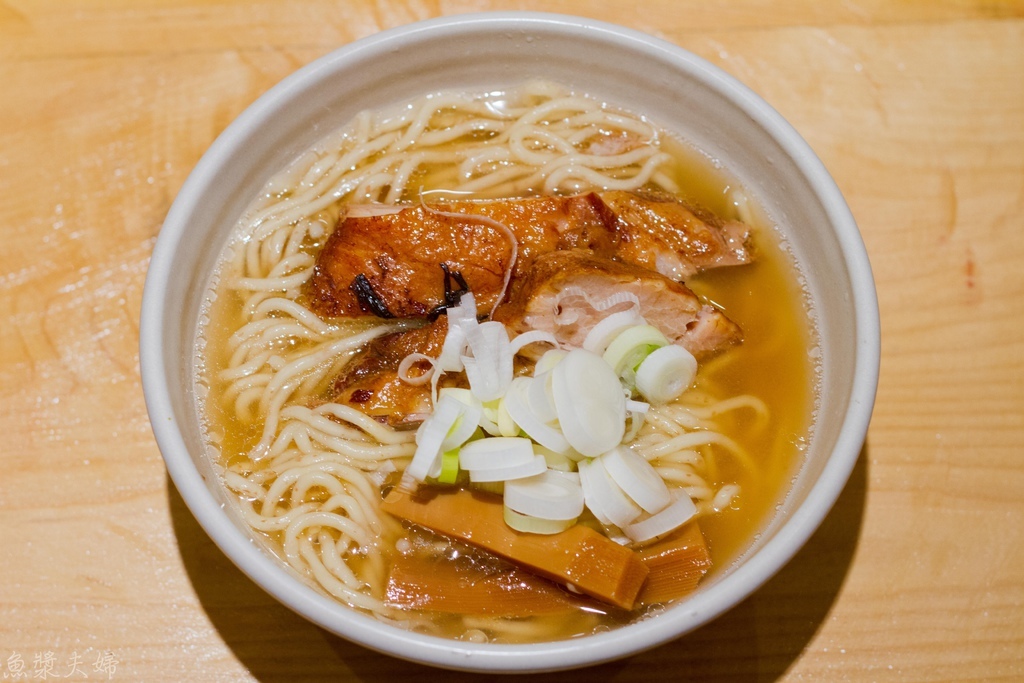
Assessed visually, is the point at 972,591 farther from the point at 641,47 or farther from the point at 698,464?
the point at 641,47

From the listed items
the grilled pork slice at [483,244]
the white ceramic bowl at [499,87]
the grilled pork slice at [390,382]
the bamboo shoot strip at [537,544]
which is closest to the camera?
the white ceramic bowl at [499,87]

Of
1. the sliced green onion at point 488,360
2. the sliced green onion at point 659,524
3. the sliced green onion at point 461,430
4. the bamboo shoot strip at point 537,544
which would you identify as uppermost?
the sliced green onion at point 488,360

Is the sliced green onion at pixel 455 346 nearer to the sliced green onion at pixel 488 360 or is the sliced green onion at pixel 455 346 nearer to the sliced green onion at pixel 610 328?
the sliced green onion at pixel 488 360

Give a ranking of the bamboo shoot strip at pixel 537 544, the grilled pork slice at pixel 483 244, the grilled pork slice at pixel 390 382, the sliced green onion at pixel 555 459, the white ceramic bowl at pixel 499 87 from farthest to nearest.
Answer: the grilled pork slice at pixel 483 244
the grilled pork slice at pixel 390 382
the sliced green onion at pixel 555 459
the bamboo shoot strip at pixel 537 544
the white ceramic bowl at pixel 499 87

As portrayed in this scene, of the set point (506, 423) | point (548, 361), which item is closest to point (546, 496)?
point (506, 423)

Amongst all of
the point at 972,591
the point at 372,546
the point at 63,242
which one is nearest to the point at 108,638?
the point at 372,546

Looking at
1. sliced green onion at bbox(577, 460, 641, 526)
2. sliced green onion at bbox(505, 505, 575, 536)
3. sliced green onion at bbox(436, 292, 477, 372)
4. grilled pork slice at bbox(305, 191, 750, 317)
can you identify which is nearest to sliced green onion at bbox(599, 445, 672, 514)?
sliced green onion at bbox(577, 460, 641, 526)

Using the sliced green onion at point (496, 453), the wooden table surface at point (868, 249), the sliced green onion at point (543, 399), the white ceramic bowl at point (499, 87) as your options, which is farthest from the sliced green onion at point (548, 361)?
the wooden table surface at point (868, 249)

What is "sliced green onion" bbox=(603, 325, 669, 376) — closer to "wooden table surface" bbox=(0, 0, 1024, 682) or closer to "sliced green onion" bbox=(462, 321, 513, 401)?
"sliced green onion" bbox=(462, 321, 513, 401)
